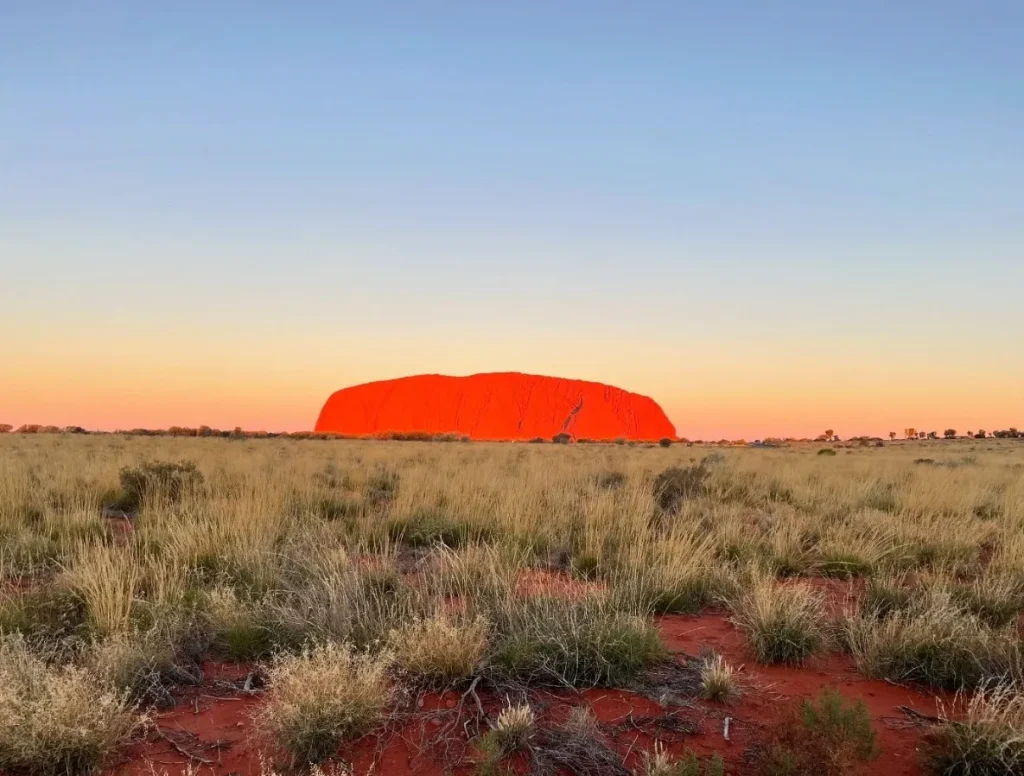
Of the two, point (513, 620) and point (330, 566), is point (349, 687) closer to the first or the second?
point (513, 620)

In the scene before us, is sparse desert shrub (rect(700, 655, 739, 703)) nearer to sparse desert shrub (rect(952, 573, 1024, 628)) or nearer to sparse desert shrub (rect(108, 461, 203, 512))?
sparse desert shrub (rect(952, 573, 1024, 628))

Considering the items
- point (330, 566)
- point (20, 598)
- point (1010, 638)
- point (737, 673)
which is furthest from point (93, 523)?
point (1010, 638)

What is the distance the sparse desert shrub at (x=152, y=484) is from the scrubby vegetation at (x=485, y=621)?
143 centimetres

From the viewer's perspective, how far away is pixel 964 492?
12.6 meters

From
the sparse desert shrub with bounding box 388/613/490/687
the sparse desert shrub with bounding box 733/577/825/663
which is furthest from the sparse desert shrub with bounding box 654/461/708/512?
the sparse desert shrub with bounding box 388/613/490/687

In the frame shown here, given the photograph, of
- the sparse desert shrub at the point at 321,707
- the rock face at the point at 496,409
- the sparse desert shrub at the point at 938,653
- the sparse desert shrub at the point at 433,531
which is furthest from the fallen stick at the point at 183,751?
the rock face at the point at 496,409

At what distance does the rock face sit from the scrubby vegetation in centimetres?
9015

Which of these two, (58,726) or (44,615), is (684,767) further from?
(44,615)

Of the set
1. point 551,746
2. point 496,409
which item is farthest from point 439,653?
point 496,409

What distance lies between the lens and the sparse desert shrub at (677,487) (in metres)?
11.3

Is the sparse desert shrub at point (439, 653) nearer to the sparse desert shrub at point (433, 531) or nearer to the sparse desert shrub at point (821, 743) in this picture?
the sparse desert shrub at point (821, 743)

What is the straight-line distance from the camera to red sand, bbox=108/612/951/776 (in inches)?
127

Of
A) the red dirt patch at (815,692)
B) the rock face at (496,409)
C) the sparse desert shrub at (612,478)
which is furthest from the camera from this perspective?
the rock face at (496,409)

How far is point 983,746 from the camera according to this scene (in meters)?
3.07
